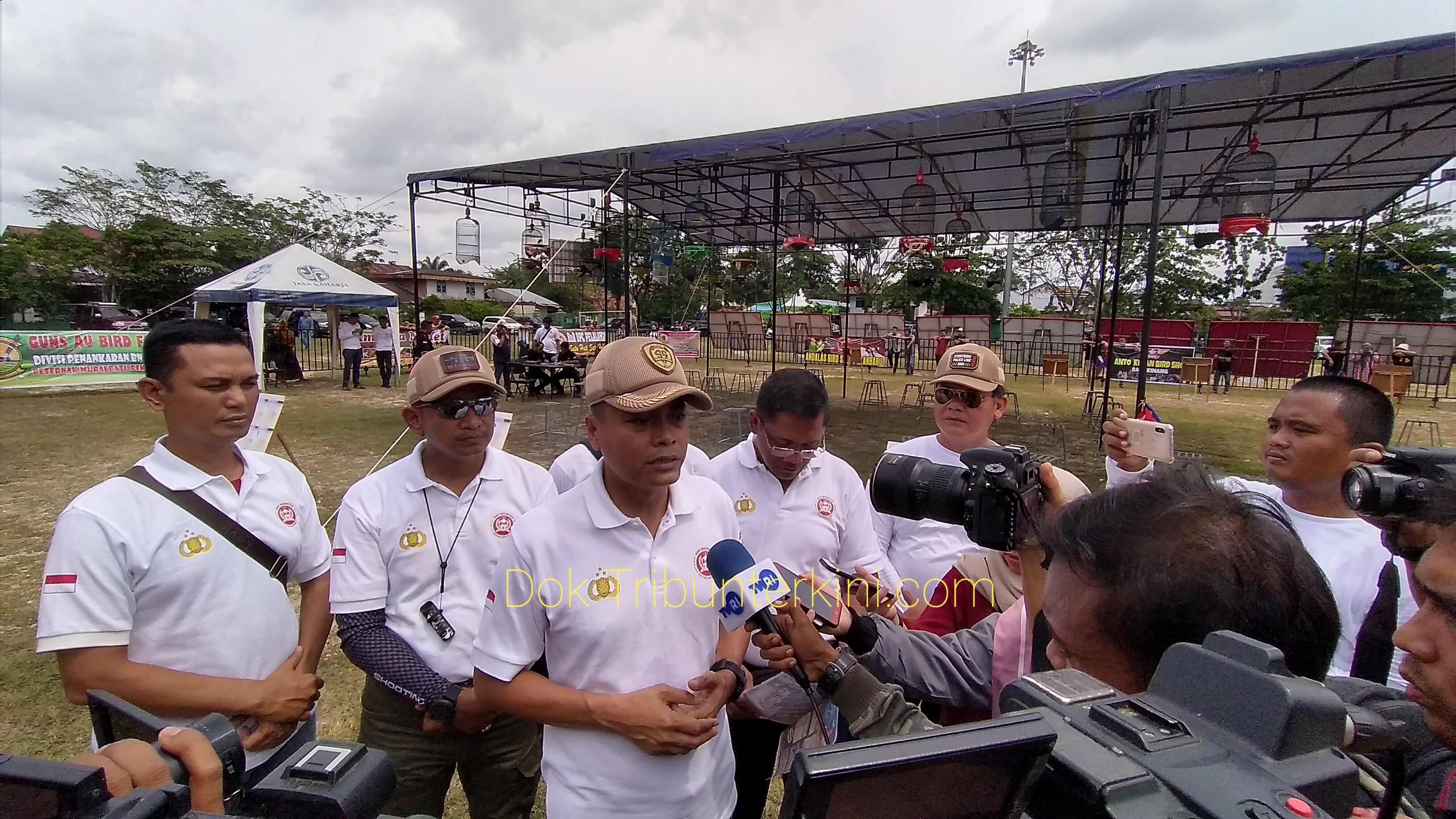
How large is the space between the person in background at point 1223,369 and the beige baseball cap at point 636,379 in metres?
19.9

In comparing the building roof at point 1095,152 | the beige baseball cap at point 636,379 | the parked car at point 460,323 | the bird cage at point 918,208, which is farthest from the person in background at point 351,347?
the beige baseball cap at point 636,379

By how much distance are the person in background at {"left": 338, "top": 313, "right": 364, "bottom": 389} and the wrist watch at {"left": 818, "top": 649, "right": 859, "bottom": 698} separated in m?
15.6

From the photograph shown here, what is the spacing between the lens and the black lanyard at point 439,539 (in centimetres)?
197

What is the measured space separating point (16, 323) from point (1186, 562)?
34.5 m

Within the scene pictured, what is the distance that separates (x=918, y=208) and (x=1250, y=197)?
19.6 feet

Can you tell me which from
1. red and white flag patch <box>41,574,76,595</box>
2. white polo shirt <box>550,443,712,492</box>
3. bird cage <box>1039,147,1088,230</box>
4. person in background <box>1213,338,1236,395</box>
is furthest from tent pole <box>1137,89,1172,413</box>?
person in background <box>1213,338,1236,395</box>

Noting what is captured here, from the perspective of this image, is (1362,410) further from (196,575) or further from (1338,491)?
(196,575)

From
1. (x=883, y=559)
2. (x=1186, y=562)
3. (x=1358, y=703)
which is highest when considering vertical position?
(x=1186, y=562)

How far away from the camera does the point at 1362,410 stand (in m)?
2.09

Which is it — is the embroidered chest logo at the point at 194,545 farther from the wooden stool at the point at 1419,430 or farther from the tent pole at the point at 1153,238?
the wooden stool at the point at 1419,430

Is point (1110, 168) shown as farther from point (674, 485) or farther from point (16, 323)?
point (16, 323)

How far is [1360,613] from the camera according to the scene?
189cm

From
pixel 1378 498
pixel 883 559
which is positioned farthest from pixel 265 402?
pixel 1378 498

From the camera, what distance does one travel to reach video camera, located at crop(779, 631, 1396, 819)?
1.96 feet
